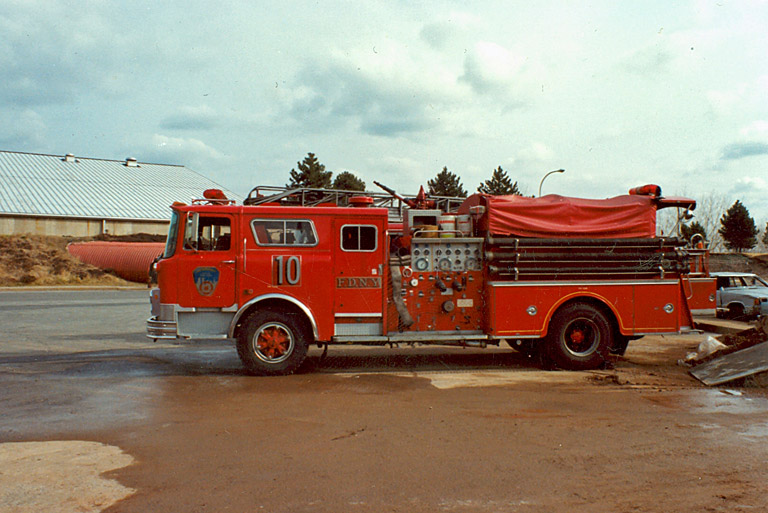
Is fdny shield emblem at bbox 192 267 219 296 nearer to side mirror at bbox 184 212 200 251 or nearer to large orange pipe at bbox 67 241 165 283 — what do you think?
side mirror at bbox 184 212 200 251

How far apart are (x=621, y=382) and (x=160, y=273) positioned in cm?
696

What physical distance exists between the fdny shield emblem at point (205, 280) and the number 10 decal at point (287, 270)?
2.97ft

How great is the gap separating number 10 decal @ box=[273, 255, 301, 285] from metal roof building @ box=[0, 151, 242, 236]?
1488 inches

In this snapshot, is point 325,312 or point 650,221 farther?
point 650,221

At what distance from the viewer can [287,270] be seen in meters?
8.93

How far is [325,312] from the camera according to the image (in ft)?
29.4

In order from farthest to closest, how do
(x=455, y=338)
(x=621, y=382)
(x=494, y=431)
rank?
(x=455, y=338), (x=621, y=382), (x=494, y=431)

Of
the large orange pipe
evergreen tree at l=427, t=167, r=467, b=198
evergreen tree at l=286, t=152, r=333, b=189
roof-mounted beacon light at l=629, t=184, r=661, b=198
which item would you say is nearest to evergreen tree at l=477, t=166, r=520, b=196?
evergreen tree at l=427, t=167, r=467, b=198

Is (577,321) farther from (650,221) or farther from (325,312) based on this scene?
(325,312)

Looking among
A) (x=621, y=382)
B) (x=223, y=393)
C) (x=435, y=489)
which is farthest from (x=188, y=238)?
(x=621, y=382)

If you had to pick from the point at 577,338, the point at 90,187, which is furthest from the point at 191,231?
the point at 90,187

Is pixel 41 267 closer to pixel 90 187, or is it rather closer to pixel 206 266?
pixel 90 187

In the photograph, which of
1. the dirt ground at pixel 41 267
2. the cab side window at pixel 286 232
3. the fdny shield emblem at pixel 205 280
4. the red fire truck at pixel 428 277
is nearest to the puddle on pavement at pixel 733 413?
the red fire truck at pixel 428 277

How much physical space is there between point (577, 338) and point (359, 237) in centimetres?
389
